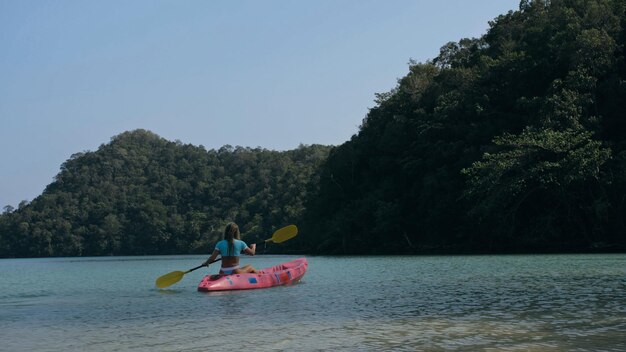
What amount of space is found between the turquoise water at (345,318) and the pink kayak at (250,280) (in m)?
0.34

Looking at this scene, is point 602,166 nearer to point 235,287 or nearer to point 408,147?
point 408,147

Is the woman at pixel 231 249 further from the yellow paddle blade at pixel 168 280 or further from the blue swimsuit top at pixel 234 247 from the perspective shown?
the yellow paddle blade at pixel 168 280

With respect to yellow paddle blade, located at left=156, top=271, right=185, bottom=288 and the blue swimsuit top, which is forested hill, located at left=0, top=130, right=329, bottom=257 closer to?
yellow paddle blade, located at left=156, top=271, right=185, bottom=288

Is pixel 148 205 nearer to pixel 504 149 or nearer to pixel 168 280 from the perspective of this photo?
pixel 504 149

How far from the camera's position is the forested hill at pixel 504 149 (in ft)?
112

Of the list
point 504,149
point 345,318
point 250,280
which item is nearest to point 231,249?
point 250,280

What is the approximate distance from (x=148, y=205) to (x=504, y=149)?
67692mm

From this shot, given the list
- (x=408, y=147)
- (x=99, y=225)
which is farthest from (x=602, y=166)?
(x=99, y=225)

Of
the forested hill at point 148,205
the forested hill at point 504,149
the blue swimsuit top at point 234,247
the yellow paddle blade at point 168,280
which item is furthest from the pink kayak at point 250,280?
the forested hill at point 148,205

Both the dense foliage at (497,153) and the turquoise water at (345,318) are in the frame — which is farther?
the dense foliage at (497,153)

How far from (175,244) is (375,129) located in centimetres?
4829

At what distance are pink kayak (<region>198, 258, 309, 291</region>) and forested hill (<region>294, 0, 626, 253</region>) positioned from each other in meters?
20.3

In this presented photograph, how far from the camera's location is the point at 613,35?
38.5m

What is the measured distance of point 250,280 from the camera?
15711mm
